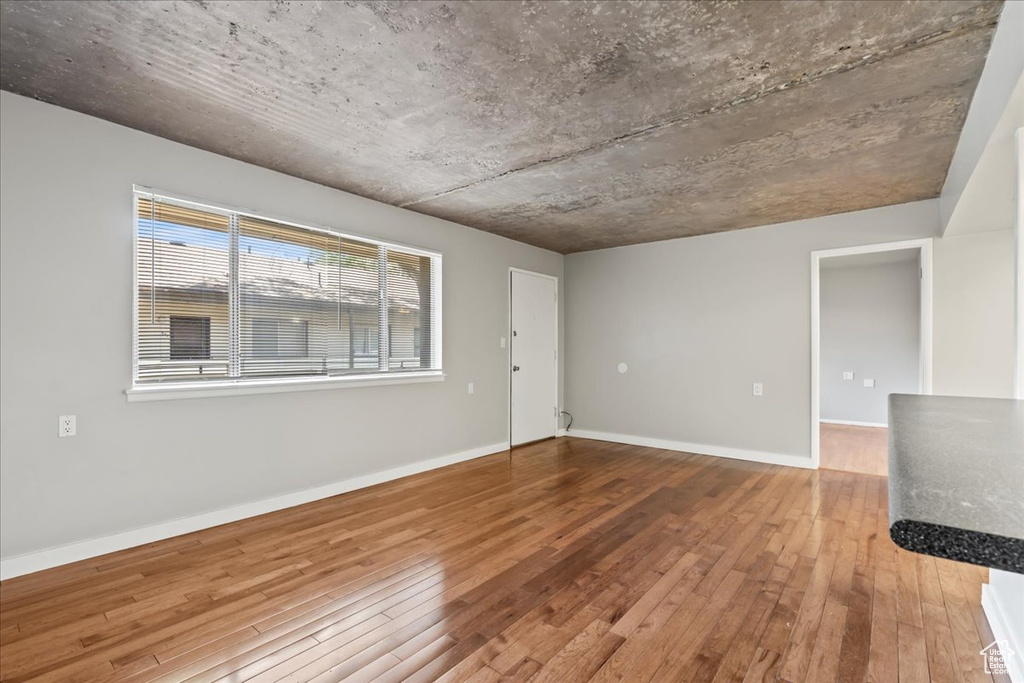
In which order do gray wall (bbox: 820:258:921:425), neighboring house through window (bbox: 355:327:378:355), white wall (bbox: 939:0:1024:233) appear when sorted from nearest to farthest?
white wall (bbox: 939:0:1024:233)
neighboring house through window (bbox: 355:327:378:355)
gray wall (bbox: 820:258:921:425)

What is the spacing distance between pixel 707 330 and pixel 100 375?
5276 millimetres

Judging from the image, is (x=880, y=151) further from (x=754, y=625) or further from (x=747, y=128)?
(x=754, y=625)

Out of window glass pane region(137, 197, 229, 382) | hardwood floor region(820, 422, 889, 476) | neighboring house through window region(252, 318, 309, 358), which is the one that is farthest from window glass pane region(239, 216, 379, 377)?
hardwood floor region(820, 422, 889, 476)

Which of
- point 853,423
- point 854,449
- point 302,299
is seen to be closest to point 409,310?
point 302,299

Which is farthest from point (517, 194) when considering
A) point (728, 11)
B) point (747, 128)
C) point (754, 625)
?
point (754, 625)

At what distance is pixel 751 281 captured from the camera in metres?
5.04

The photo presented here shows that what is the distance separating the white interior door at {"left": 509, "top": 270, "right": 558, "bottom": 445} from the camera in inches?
224

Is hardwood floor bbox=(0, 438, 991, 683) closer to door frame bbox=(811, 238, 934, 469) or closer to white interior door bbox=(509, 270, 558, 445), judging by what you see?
door frame bbox=(811, 238, 934, 469)

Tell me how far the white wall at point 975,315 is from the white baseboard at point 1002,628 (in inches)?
93.8

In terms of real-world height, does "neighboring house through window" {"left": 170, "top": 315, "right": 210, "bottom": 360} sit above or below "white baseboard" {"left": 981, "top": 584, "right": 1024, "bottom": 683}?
above

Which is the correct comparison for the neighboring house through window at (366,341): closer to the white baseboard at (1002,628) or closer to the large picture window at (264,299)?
the large picture window at (264,299)

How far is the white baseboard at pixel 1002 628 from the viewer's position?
5.43 feet

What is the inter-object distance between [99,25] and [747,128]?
10.4ft

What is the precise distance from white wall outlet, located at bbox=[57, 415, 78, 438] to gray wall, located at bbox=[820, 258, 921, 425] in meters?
7.97
